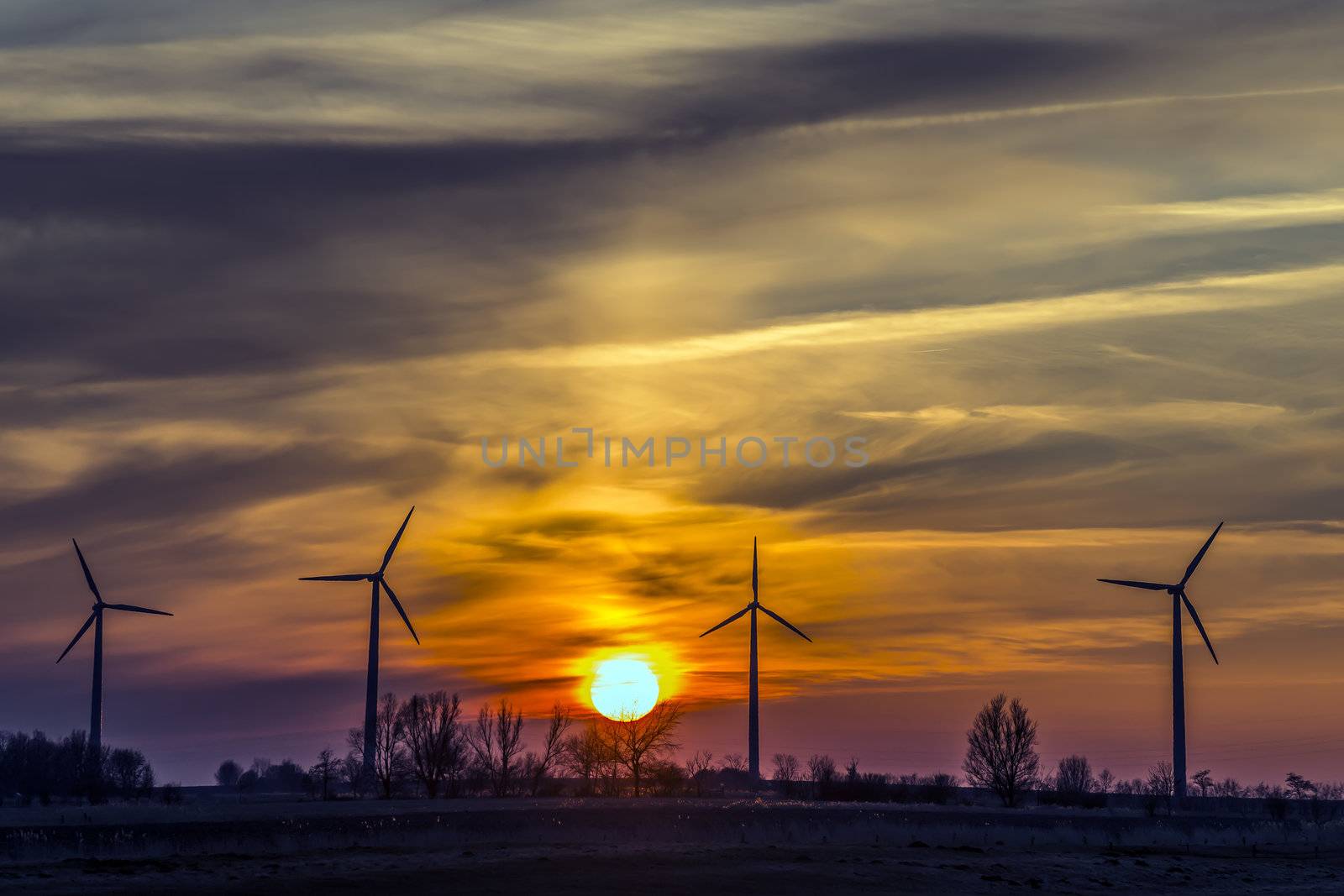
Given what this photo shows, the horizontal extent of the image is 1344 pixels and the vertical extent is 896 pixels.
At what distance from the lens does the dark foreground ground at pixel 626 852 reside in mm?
69000

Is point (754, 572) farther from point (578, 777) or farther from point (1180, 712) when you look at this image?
point (1180, 712)

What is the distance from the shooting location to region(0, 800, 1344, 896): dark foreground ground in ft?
226

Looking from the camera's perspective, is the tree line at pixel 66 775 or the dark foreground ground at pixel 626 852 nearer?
the dark foreground ground at pixel 626 852

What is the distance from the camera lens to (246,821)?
10225cm

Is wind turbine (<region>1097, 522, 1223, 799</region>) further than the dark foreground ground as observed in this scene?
Yes

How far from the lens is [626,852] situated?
3132 inches

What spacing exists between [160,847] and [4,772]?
108 metres

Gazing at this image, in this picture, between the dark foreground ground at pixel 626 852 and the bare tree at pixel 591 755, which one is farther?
the bare tree at pixel 591 755

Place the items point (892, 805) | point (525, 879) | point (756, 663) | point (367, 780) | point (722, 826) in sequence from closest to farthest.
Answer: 1. point (525, 879)
2. point (722, 826)
3. point (892, 805)
4. point (367, 780)
5. point (756, 663)

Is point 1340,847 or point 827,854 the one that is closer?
point 827,854

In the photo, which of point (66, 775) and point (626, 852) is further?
point (66, 775)

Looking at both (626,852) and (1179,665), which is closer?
(626,852)

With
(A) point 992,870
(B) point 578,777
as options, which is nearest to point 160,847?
(A) point 992,870

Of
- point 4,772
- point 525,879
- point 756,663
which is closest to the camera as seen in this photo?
point 525,879
